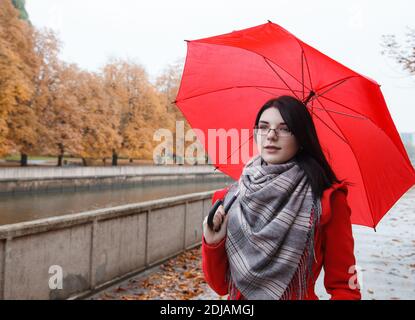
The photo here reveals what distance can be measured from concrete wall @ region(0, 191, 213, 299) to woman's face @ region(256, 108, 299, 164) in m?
3.41

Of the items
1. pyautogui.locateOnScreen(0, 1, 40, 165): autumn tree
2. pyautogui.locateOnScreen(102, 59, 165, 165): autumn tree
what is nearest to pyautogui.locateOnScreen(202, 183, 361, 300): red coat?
A: pyautogui.locateOnScreen(0, 1, 40, 165): autumn tree

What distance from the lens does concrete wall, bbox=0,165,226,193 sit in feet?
83.9

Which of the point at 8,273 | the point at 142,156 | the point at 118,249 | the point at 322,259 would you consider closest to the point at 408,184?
the point at 322,259

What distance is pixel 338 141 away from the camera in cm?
254

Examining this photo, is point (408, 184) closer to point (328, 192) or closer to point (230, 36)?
point (328, 192)

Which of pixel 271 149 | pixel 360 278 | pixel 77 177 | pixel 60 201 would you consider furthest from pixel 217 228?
pixel 77 177

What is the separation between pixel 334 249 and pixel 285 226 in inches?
8.4

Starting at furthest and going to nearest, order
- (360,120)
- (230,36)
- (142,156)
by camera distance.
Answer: (142,156) < (230,36) < (360,120)

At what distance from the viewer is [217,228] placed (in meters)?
1.82

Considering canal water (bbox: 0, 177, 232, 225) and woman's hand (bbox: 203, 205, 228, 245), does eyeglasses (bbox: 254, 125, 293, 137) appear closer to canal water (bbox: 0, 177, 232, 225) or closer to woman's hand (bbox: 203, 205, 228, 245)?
woman's hand (bbox: 203, 205, 228, 245)

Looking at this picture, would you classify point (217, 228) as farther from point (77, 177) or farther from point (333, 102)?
point (77, 177)

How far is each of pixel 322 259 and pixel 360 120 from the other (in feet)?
3.24

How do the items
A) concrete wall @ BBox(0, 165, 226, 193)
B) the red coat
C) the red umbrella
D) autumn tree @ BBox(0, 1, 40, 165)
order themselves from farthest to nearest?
autumn tree @ BBox(0, 1, 40, 165) < concrete wall @ BBox(0, 165, 226, 193) < the red umbrella < the red coat

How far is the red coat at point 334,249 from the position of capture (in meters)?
1.69
